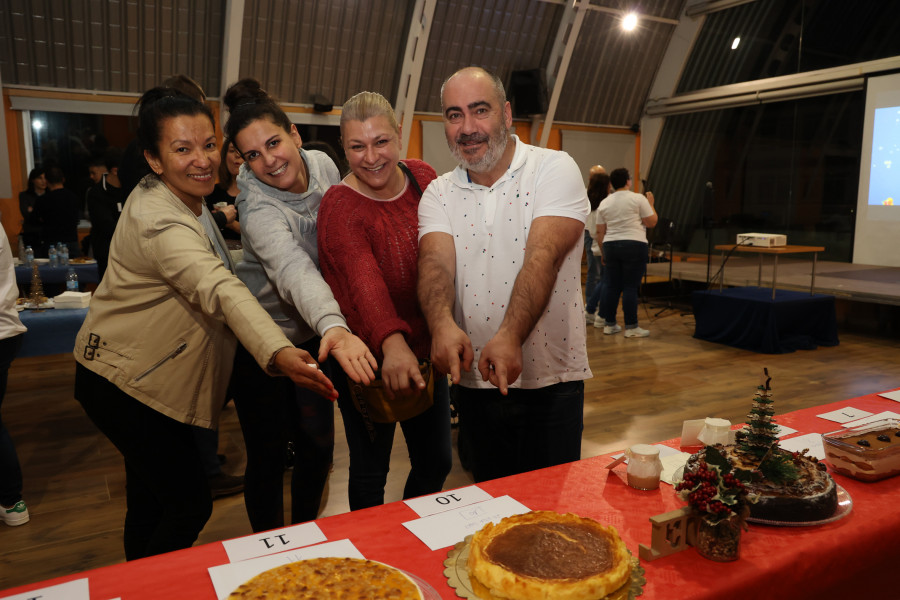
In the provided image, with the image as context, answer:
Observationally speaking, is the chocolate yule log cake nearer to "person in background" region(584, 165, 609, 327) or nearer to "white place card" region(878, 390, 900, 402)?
"white place card" region(878, 390, 900, 402)

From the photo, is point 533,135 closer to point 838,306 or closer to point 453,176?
point 838,306

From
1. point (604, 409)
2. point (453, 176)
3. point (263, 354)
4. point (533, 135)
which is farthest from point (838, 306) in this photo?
point (263, 354)

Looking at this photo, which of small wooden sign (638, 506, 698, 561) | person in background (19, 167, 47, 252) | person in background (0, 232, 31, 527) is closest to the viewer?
small wooden sign (638, 506, 698, 561)

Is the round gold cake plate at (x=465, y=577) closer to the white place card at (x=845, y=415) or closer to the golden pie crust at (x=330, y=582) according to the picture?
the golden pie crust at (x=330, y=582)

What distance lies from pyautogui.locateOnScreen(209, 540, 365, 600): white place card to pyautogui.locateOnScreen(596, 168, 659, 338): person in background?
5.42 meters

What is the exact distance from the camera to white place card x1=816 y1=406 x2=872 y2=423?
187 cm

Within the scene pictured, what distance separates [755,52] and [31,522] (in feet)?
36.2

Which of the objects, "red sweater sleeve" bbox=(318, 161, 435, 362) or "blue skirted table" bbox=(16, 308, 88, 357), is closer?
"red sweater sleeve" bbox=(318, 161, 435, 362)

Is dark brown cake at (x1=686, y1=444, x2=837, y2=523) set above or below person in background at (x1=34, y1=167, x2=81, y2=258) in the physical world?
below

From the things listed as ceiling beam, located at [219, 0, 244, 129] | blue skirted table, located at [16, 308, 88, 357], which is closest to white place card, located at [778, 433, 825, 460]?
blue skirted table, located at [16, 308, 88, 357]

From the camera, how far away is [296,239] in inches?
72.9

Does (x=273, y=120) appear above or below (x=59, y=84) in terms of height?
below

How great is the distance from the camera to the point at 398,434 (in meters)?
3.85

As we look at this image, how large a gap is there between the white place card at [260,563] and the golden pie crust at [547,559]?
252mm
